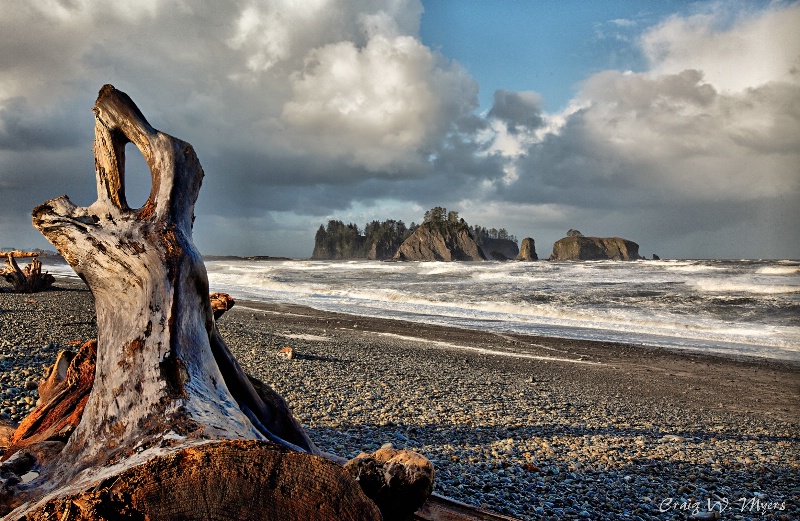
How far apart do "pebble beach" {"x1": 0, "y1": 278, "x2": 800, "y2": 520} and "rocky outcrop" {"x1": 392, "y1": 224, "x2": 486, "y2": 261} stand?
119m

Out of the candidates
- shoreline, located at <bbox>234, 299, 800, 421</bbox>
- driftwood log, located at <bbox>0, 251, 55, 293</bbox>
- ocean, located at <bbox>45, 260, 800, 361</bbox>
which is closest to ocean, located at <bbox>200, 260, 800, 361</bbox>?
ocean, located at <bbox>45, 260, 800, 361</bbox>

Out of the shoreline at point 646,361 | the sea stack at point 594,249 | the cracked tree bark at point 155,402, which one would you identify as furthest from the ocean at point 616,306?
the sea stack at point 594,249

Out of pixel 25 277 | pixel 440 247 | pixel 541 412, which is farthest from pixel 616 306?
pixel 440 247

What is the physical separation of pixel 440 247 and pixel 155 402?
431ft

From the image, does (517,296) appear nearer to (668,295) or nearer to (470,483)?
(668,295)

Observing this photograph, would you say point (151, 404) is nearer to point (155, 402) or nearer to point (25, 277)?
point (155, 402)

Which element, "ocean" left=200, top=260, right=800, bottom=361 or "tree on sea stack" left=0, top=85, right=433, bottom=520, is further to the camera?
"ocean" left=200, top=260, right=800, bottom=361

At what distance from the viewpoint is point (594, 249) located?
129500 mm

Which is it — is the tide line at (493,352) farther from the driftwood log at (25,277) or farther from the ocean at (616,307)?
the driftwood log at (25,277)

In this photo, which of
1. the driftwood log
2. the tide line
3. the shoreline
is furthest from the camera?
the driftwood log

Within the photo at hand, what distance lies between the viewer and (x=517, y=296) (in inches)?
914

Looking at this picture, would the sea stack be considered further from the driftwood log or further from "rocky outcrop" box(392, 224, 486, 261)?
the driftwood log

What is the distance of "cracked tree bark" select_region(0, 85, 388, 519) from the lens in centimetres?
145

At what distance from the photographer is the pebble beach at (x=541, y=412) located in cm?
400
